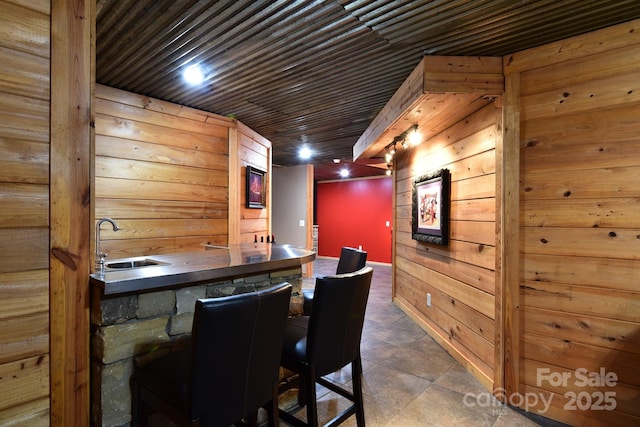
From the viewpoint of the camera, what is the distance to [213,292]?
1.72m

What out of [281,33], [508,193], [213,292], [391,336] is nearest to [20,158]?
[213,292]

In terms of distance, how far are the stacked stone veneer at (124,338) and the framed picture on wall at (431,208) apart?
2.38m

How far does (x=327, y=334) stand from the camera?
5.09ft

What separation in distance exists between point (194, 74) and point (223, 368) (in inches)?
93.7

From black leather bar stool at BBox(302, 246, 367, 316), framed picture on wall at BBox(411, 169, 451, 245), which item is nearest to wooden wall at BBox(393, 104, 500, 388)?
framed picture on wall at BBox(411, 169, 451, 245)

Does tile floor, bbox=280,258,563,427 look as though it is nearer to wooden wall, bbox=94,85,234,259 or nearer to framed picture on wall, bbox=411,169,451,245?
framed picture on wall, bbox=411,169,451,245

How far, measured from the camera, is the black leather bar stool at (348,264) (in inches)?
94.5

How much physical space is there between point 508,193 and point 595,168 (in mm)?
471

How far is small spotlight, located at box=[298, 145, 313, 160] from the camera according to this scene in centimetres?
534

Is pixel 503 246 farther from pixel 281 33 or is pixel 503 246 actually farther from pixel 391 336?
pixel 281 33

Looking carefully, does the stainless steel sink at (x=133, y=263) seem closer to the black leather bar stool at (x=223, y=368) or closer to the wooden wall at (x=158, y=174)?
the black leather bar stool at (x=223, y=368)

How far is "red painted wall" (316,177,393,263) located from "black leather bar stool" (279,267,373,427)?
627 cm

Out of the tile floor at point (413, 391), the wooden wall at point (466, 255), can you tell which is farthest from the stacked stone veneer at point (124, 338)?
the wooden wall at point (466, 255)

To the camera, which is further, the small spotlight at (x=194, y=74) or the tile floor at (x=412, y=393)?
the small spotlight at (x=194, y=74)
